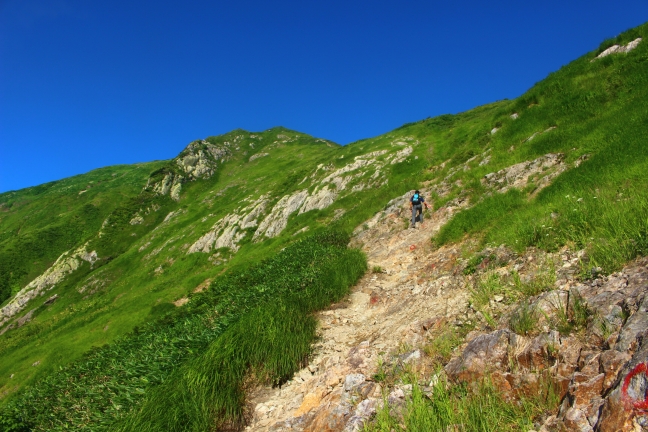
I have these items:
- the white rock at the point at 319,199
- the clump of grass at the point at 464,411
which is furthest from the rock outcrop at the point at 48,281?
the clump of grass at the point at 464,411

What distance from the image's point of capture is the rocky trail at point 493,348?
12.8 feet

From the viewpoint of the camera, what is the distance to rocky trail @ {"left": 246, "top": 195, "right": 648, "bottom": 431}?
3.90m

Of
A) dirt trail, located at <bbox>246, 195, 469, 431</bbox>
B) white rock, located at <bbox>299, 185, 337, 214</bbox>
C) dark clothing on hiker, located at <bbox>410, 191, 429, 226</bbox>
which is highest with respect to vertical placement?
white rock, located at <bbox>299, 185, 337, 214</bbox>

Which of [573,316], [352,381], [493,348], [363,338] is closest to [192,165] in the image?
[363,338]

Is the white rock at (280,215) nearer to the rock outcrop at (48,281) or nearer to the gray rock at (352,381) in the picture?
the gray rock at (352,381)

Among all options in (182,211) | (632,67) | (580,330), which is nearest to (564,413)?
(580,330)

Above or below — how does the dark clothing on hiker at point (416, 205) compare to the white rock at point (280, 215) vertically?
below

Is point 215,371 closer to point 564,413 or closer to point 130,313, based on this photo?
point 564,413

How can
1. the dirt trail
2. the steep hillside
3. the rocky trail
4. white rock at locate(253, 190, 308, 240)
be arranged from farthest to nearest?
white rock at locate(253, 190, 308, 240) → the steep hillside → the dirt trail → the rocky trail

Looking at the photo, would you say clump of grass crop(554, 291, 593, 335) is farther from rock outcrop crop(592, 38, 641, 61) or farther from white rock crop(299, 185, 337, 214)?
white rock crop(299, 185, 337, 214)

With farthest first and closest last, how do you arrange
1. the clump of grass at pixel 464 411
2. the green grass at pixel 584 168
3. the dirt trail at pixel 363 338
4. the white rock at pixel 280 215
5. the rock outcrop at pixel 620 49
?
the white rock at pixel 280 215, the rock outcrop at pixel 620 49, the green grass at pixel 584 168, the dirt trail at pixel 363 338, the clump of grass at pixel 464 411

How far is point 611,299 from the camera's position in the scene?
5.11 m

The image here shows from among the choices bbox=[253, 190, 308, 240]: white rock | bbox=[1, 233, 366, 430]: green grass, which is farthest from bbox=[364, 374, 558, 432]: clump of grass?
bbox=[253, 190, 308, 240]: white rock

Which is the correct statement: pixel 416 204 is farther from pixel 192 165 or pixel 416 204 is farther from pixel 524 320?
pixel 192 165
